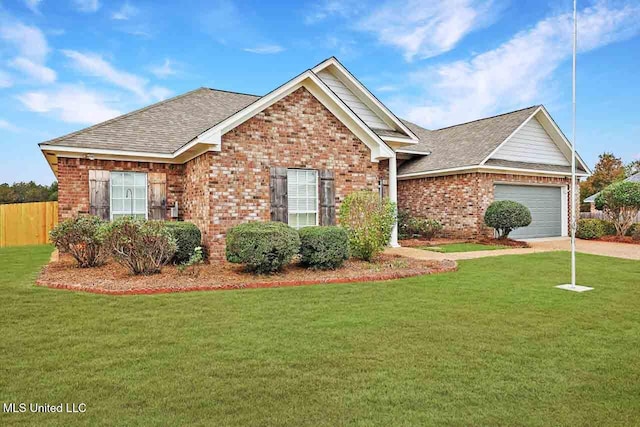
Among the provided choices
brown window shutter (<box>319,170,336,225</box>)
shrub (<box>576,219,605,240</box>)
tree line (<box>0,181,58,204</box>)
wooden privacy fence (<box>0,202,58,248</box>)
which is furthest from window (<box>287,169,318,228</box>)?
tree line (<box>0,181,58,204</box>)

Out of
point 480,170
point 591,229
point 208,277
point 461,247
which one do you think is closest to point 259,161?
point 208,277

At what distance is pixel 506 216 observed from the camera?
16.3 meters

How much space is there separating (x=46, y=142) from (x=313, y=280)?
28.8 feet

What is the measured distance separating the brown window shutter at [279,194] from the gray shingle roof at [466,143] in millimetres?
8841

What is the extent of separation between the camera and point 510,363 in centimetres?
453

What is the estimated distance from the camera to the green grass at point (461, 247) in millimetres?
14945

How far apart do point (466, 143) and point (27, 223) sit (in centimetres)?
2108

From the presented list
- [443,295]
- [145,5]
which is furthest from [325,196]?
[145,5]

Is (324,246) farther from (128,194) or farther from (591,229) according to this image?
(591,229)

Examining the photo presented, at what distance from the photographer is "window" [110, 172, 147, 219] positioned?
13.4 metres

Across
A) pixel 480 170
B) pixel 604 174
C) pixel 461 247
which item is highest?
pixel 604 174

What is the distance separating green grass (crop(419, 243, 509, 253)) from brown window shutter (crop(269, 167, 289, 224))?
574 centimetres

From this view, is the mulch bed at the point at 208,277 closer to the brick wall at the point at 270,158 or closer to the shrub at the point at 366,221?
the shrub at the point at 366,221

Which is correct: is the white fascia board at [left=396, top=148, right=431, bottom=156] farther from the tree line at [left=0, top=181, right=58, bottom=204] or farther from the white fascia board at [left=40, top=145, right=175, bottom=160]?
the tree line at [left=0, top=181, right=58, bottom=204]
